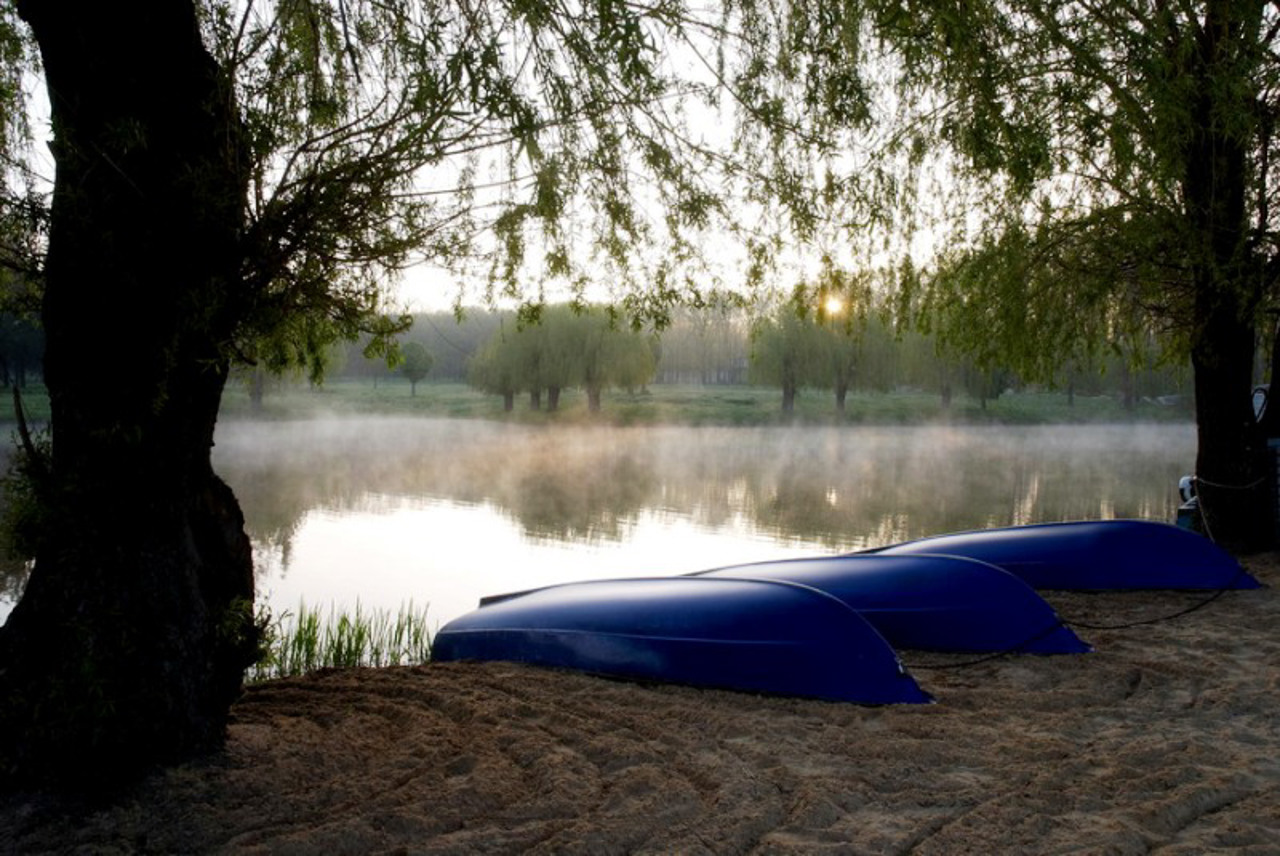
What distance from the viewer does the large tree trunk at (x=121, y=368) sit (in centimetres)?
303

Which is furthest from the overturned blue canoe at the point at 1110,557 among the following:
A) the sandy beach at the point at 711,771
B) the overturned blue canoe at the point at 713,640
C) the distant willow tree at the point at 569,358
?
the distant willow tree at the point at 569,358

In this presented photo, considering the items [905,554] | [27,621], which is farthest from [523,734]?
[905,554]

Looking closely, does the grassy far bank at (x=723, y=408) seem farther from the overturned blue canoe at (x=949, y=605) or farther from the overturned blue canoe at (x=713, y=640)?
the overturned blue canoe at (x=713, y=640)

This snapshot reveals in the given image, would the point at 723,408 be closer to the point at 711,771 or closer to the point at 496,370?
the point at 496,370

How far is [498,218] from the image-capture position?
12.0 ft

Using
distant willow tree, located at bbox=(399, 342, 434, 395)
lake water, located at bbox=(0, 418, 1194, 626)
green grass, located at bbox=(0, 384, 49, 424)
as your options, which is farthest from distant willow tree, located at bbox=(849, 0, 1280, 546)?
distant willow tree, located at bbox=(399, 342, 434, 395)

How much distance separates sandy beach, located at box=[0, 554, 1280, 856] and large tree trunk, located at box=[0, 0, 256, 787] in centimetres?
31

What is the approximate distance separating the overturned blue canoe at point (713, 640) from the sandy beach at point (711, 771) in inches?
4.7

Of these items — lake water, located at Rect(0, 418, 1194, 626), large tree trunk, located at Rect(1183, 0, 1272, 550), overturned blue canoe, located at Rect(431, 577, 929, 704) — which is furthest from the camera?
lake water, located at Rect(0, 418, 1194, 626)

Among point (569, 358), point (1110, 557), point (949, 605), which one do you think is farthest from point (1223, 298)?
point (569, 358)

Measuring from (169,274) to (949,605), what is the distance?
13.1ft

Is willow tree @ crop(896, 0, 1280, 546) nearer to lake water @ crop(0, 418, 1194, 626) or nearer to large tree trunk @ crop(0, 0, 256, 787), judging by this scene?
large tree trunk @ crop(0, 0, 256, 787)

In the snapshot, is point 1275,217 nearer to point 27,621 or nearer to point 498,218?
point 498,218

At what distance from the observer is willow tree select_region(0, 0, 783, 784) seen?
3.04 metres
